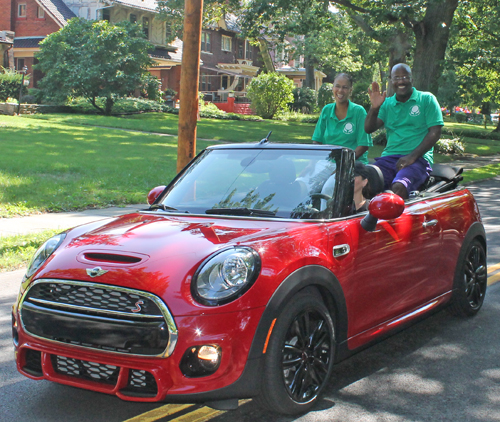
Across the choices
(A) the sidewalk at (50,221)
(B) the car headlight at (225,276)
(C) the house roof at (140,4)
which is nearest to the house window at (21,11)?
(C) the house roof at (140,4)

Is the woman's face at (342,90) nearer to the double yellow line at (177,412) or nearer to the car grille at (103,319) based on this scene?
the double yellow line at (177,412)

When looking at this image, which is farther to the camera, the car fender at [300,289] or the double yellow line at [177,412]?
the double yellow line at [177,412]

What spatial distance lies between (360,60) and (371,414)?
179 ft

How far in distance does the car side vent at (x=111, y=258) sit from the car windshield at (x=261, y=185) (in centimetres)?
99

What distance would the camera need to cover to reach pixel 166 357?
10.4 feet

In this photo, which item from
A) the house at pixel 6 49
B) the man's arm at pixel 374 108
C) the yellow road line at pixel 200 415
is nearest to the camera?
the yellow road line at pixel 200 415

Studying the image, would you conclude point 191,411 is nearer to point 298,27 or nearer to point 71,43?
point 298,27

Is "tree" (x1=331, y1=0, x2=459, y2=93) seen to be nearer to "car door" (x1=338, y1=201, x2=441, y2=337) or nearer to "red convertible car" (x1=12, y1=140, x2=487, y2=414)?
"car door" (x1=338, y1=201, x2=441, y2=337)

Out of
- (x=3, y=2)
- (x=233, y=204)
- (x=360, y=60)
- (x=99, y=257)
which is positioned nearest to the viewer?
(x=99, y=257)

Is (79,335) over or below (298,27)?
below

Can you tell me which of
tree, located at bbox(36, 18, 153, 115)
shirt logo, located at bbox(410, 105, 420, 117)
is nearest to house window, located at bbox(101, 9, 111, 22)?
tree, located at bbox(36, 18, 153, 115)

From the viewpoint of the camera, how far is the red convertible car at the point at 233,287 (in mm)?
3223

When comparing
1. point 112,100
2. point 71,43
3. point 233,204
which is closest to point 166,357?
point 233,204

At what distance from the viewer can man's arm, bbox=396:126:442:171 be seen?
5.94 meters
